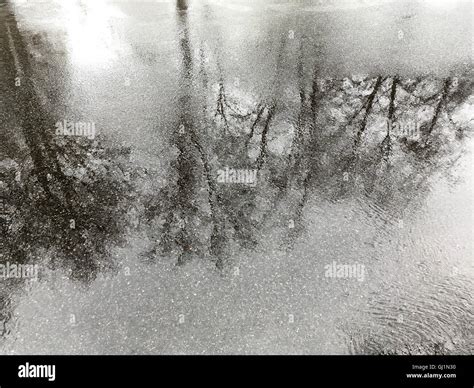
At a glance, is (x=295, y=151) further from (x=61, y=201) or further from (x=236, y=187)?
(x=61, y=201)

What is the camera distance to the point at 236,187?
584cm

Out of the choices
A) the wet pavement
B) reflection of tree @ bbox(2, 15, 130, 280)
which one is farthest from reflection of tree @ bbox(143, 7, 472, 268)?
reflection of tree @ bbox(2, 15, 130, 280)

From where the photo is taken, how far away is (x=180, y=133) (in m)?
6.63

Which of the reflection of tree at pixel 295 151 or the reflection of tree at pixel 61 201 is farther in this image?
the reflection of tree at pixel 295 151

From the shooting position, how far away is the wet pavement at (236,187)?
4.55 meters

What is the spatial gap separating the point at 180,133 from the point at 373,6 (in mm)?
6391

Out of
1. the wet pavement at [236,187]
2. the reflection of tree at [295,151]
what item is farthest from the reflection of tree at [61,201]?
the reflection of tree at [295,151]

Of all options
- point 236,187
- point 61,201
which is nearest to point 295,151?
point 236,187

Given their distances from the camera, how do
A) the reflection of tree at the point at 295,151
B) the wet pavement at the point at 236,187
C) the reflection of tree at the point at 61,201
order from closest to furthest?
the wet pavement at the point at 236,187 < the reflection of tree at the point at 61,201 < the reflection of tree at the point at 295,151

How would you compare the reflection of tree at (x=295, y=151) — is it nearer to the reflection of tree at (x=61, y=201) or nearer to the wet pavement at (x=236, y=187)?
the wet pavement at (x=236, y=187)

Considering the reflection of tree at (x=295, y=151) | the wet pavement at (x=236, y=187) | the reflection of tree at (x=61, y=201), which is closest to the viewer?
the wet pavement at (x=236, y=187)

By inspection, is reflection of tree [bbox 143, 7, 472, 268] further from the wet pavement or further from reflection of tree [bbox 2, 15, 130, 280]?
reflection of tree [bbox 2, 15, 130, 280]

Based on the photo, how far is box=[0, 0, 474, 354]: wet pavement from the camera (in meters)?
4.55
